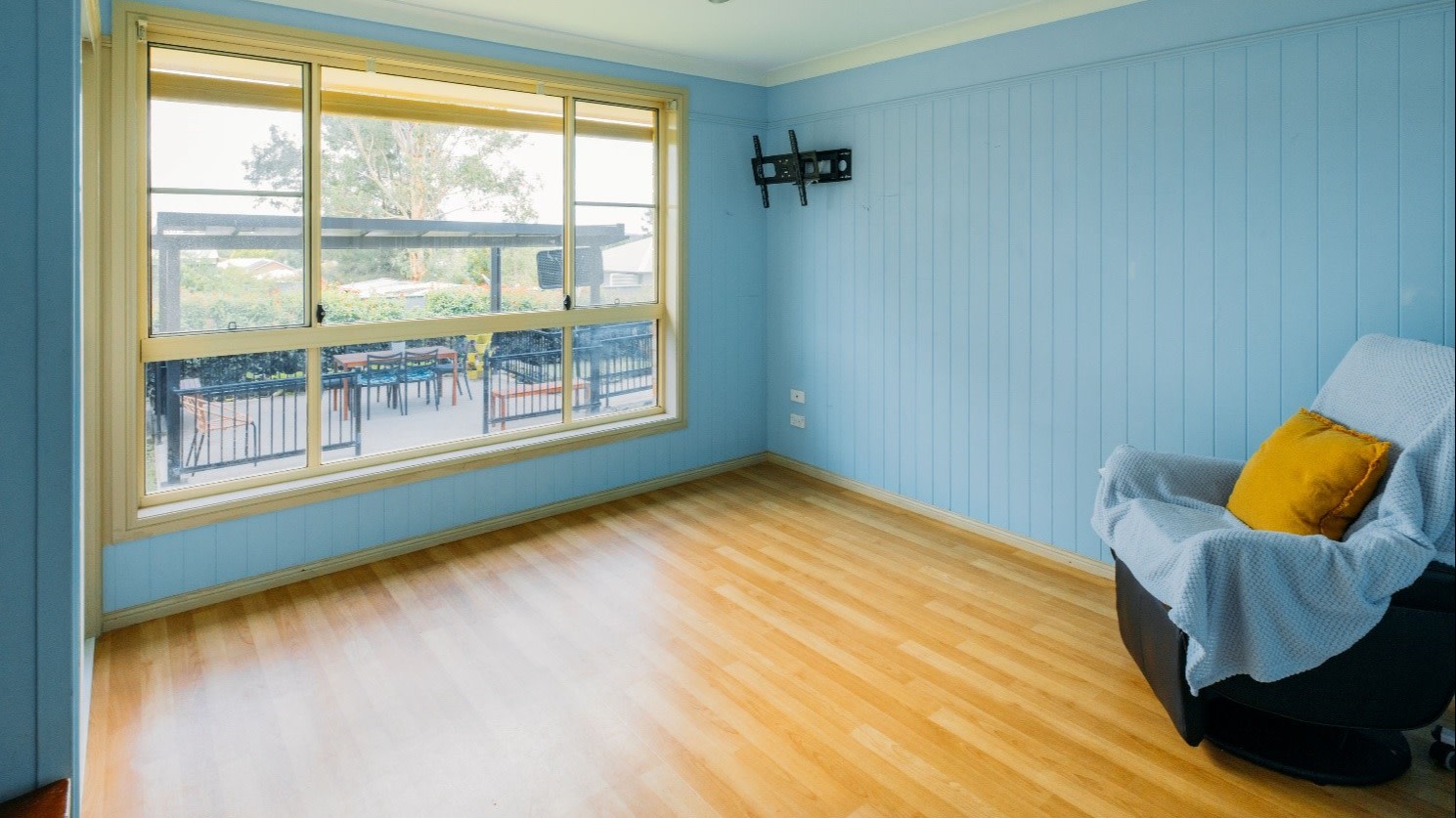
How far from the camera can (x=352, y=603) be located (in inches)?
128

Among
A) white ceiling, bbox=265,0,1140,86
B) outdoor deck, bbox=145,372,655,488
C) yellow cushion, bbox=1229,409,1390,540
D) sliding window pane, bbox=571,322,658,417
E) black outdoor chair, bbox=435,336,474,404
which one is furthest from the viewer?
sliding window pane, bbox=571,322,658,417

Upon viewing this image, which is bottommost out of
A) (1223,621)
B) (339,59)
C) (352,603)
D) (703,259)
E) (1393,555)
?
(352,603)

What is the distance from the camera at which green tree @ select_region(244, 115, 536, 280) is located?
3.39m

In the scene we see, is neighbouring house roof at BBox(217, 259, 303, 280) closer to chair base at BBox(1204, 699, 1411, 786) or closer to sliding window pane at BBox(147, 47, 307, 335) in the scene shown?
sliding window pane at BBox(147, 47, 307, 335)

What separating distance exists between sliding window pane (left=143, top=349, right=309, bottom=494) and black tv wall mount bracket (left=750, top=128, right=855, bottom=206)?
2.79 m

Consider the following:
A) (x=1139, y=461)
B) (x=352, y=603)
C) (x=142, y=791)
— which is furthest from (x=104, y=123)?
(x=1139, y=461)

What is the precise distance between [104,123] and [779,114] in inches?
133

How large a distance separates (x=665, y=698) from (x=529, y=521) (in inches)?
74.7

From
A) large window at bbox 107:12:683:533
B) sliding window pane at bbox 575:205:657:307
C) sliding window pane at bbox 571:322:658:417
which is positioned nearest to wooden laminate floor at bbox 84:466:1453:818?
large window at bbox 107:12:683:533

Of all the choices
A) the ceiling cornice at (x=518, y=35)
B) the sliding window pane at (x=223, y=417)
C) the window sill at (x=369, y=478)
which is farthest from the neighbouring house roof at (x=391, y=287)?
the ceiling cornice at (x=518, y=35)

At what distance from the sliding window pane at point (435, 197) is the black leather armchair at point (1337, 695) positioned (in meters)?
3.17
